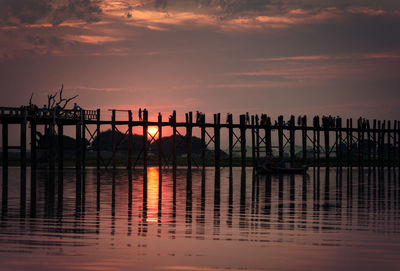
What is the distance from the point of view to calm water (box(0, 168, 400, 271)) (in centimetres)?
1089

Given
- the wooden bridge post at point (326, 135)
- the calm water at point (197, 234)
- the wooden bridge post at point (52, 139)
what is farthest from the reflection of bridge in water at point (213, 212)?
the wooden bridge post at point (326, 135)

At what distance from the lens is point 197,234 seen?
14.3m

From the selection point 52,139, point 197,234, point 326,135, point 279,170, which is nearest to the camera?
point 197,234

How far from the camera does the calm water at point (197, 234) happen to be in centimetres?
1089

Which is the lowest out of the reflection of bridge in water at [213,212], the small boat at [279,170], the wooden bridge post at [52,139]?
the small boat at [279,170]

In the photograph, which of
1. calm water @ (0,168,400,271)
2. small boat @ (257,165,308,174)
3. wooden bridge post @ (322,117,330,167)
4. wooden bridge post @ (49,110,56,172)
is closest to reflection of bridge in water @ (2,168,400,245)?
calm water @ (0,168,400,271)

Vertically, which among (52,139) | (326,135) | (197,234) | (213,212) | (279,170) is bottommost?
→ (279,170)

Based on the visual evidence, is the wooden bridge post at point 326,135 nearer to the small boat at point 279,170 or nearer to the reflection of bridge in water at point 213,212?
the small boat at point 279,170

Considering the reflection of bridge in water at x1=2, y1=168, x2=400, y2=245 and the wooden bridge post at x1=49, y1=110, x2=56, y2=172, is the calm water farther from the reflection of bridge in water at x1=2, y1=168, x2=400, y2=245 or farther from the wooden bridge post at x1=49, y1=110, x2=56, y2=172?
the wooden bridge post at x1=49, y1=110, x2=56, y2=172

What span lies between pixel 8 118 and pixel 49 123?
5.77m

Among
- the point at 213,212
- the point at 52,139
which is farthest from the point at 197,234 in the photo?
the point at 52,139

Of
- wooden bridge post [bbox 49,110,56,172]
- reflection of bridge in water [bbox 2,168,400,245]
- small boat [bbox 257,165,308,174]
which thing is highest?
wooden bridge post [bbox 49,110,56,172]

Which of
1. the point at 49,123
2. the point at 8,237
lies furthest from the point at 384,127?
the point at 8,237

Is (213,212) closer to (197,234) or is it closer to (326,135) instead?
(197,234)
